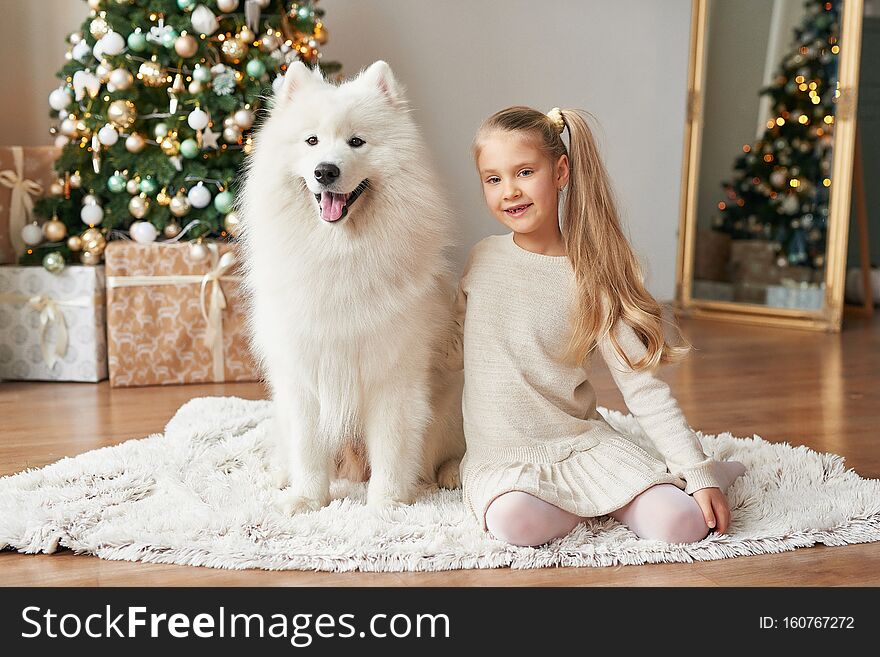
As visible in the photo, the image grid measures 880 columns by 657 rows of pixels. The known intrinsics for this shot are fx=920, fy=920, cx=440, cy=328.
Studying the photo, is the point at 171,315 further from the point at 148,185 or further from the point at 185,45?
the point at 185,45

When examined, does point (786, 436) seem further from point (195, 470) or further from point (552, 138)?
point (195, 470)

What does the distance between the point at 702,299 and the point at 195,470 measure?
371 cm

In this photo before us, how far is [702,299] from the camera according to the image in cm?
519

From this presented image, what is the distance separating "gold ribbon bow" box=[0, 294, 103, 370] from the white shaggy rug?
4.12 ft

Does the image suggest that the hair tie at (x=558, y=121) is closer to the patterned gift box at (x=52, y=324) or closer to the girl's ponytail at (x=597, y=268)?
the girl's ponytail at (x=597, y=268)

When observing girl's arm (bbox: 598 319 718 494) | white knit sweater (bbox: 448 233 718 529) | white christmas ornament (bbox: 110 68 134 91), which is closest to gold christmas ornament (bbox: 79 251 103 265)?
white christmas ornament (bbox: 110 68 134 91)

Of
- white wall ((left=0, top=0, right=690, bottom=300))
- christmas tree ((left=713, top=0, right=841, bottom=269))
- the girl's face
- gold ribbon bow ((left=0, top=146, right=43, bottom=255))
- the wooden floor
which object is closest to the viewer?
the wooden floor

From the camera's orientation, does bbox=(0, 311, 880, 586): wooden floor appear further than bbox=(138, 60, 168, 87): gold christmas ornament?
No

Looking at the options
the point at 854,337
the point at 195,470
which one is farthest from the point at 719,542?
the point at 854,337

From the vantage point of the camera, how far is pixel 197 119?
3217 mm

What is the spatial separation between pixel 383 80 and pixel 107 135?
1.77m

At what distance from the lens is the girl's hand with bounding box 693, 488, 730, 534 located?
1.71 m

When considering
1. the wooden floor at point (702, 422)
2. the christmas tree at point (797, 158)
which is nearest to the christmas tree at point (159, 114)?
the wooden floor at point (702, 422)

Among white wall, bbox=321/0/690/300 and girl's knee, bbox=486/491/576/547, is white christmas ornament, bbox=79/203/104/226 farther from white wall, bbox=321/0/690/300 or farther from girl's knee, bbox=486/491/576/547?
girl's knee, bbox=486/491/576/547
